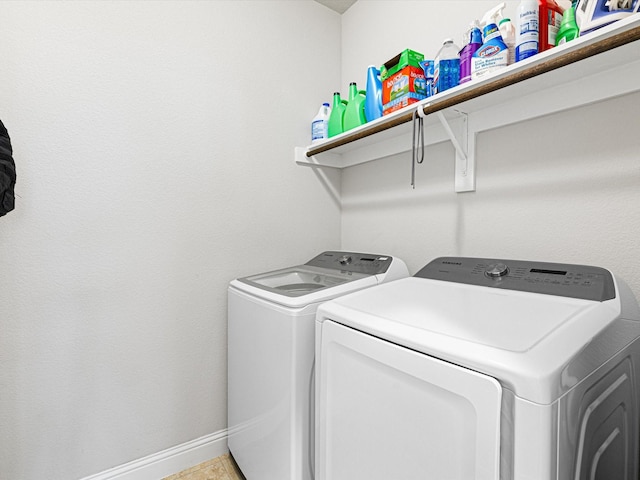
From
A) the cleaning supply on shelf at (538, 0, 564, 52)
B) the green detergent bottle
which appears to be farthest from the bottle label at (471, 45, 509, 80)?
the green detergent bottle

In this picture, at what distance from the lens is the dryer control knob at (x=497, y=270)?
1.23 m

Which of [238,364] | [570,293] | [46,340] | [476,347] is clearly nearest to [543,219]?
[570,293]

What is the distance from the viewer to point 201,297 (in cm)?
183

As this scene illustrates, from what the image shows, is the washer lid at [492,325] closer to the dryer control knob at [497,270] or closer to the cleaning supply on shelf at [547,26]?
the dryer control knob at [497,270]

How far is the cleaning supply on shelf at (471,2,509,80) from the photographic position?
1.20 m

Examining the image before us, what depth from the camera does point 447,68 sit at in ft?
4.58

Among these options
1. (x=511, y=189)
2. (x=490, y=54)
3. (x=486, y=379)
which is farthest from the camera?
(x=511, y=189)

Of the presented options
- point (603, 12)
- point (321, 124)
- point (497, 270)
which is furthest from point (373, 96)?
point (497, 270)

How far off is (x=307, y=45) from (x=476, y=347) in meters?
2.13

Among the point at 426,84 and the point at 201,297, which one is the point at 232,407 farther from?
the point at 426,84

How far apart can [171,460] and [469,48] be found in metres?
2.35

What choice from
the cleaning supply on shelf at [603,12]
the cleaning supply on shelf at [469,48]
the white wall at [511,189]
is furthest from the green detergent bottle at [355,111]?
the cleaning supply on shelf at [603,12]

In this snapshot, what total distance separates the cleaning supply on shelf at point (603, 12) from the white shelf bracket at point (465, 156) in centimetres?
55

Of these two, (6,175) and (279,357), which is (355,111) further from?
(6,175)
